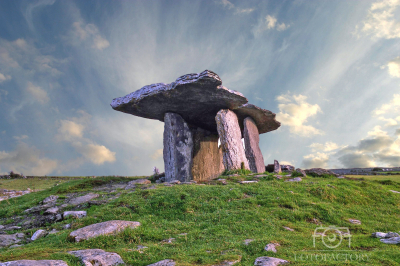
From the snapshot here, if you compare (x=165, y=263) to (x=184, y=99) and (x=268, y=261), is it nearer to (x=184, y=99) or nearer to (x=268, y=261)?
(x=268, y=261)

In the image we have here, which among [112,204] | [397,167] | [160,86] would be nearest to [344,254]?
[112,204]

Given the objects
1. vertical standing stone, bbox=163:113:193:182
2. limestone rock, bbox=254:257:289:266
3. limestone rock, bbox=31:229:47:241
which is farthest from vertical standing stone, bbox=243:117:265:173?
limestone rock, bbox=254:257:289:266

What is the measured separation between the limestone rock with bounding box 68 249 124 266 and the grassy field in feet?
0.52

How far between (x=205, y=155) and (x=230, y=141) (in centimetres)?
610

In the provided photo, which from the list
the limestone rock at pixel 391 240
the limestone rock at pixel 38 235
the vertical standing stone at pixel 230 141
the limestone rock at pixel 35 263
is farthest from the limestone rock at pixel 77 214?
the vertical standing stone at pixel 230 141

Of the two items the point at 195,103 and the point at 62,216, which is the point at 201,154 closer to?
the point at 195,103

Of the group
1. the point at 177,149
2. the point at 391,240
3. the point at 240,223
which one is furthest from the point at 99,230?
the point at 177,149

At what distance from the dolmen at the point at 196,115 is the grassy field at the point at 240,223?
18.5 feet

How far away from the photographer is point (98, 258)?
4.52 m

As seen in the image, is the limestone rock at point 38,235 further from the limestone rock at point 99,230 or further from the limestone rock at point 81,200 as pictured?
the limestone rock at point 81,200

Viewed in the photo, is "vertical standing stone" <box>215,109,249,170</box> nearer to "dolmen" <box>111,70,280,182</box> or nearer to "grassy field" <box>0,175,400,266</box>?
"dolmen" <box>111,70,280,182</box>

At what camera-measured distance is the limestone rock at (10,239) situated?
6.93 meters

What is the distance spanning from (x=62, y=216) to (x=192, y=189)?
194 inches

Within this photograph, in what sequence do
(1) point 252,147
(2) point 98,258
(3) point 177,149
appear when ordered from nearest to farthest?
(2) point 98,258 → (3) point 177,149 → (1) point 252,147
